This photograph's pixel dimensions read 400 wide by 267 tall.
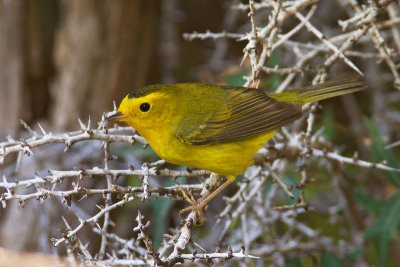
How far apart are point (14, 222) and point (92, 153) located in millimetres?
876

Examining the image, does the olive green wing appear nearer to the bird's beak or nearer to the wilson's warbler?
the wilson's warbler

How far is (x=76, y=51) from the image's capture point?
521 centimetres

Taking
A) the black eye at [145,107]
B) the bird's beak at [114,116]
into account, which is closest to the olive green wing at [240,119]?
the black eye at [145,107]

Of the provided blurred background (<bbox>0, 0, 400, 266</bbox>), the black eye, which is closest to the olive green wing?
the black eye

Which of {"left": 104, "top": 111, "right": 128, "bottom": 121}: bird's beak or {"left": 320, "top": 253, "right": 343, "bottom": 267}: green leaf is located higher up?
{"left": 104, "top": 111, "right": 128, "bottom": 121}: bird's beak

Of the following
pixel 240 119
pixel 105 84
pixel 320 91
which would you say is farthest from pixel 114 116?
pixel 105 84

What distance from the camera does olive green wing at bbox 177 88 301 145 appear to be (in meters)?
3.62

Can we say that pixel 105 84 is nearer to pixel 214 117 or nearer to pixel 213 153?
pixel 214 117

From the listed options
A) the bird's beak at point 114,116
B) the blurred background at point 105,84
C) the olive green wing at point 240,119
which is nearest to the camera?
the bird's beak at point 114,116

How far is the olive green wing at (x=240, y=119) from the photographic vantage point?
3623 millimetres

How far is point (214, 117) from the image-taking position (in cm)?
389

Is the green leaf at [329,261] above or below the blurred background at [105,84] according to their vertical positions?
below

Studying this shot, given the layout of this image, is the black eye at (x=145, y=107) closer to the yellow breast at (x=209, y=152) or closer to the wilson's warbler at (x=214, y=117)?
the wilson's warbler at (x=214, y=117)

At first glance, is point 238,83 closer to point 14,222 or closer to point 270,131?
point 270,131
